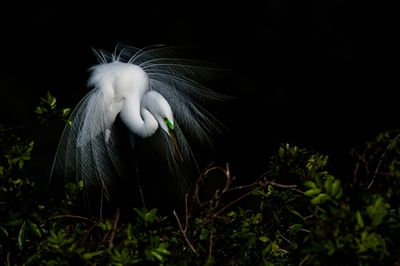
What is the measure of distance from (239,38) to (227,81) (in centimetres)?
32

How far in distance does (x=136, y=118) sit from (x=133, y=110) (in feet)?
0.14

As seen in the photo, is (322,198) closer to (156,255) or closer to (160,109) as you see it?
(156,255)

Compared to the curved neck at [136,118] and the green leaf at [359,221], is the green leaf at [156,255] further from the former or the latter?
the curved neck at [136,118]

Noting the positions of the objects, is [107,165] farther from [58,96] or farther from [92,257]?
[92,257]

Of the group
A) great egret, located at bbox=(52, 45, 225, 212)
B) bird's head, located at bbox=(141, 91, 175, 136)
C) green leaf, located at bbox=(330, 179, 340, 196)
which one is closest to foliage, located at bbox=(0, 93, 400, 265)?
green leaf, located at bbox=(330, 179, 340, 196)

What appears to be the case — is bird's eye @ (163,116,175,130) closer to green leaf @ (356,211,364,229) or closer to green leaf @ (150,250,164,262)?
green leaf @ (150,250,164,262)

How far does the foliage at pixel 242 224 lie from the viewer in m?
0.95

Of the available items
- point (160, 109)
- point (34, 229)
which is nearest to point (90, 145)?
point (160, 109)

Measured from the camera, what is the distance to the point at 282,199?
1346 mm

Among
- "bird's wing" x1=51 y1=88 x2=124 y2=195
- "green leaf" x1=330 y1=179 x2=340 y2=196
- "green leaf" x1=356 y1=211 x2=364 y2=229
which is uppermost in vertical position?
"green leaf" x1=330 y1=179 x2=340 y2=196

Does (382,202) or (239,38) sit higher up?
(239,38)

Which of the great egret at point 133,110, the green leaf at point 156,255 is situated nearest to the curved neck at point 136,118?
the great egret at point 133,110

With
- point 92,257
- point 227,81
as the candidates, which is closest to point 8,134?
point 92,257

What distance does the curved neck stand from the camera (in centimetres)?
264
